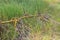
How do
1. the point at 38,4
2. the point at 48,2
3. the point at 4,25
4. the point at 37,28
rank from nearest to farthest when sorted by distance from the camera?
the point at 4,25 < the point at 37,28 < the point at 38,4 < the point at 48,2

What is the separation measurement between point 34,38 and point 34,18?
386 mm

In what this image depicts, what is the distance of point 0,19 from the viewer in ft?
11.5

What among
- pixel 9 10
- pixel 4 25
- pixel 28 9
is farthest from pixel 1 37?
pixel 28 9

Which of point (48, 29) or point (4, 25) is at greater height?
point (4, 25)

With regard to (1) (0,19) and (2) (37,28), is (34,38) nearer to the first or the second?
(2) (37,28)

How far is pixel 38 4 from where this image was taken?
166 inches

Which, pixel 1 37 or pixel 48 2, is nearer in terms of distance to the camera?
pixel 1 37

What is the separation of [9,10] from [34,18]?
0.41 meters

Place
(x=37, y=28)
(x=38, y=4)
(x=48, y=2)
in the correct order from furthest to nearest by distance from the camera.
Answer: (x=48, y=2), (x=38, y=4), (x=37, y=28)

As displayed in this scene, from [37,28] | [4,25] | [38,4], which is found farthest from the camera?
[38,4]

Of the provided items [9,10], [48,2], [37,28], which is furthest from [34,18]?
[48,2]

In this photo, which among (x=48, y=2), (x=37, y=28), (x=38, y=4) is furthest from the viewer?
(x=48, y=2)

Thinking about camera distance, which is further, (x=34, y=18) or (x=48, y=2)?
(x=48, y=2)

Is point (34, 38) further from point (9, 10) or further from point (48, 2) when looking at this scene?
point (48, 2)
